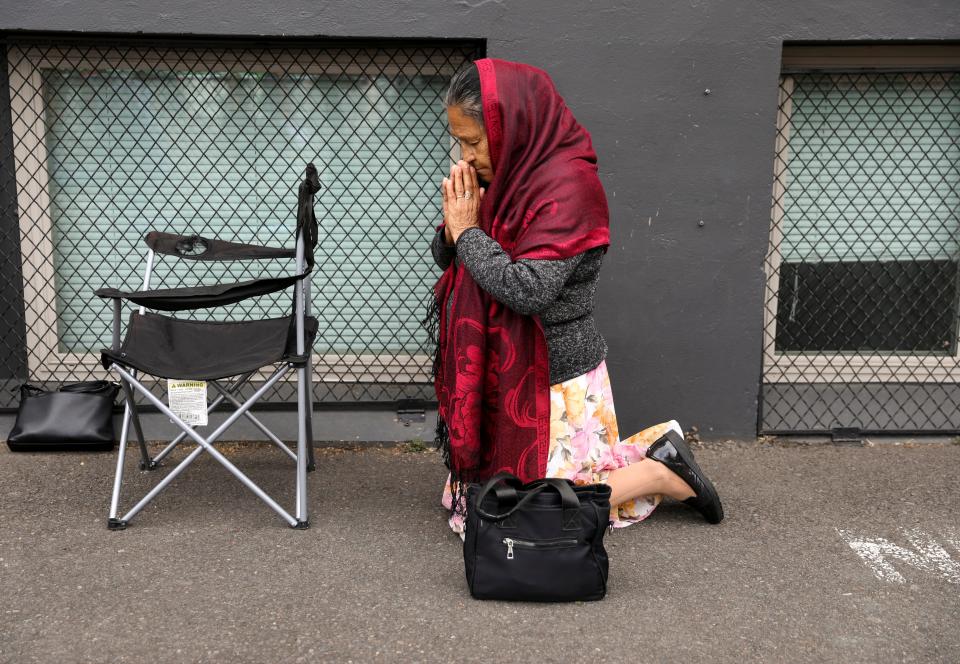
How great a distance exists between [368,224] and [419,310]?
522 mm

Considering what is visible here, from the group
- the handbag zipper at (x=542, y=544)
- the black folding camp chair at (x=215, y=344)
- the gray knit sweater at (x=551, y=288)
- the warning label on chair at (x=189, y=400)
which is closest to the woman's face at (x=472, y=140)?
the gray knit sweater at (x=551, y=288)

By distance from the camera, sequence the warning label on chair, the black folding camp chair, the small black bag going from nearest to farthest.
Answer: the black folding camp chair, the warning label on chair, the small black bag

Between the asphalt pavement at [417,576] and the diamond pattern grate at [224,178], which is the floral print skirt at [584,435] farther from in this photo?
the diamond pattern grate at [224,178]

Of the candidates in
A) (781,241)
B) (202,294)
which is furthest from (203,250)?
(781,241)

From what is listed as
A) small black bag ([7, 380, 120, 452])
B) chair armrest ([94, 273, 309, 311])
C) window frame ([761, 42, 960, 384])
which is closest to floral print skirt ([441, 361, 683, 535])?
chair armrest ([94, 273, 309, 311])

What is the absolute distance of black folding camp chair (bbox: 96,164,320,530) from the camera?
10.9ft

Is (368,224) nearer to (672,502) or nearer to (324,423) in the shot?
(324,423)

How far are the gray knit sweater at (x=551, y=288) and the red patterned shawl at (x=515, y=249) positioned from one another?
5 cm

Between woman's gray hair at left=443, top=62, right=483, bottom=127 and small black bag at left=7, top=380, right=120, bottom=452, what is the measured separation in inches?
94.2

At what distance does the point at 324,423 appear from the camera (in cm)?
445

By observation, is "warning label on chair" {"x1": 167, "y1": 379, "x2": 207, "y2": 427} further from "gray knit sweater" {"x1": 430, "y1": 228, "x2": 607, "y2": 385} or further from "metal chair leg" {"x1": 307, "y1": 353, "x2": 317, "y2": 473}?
"gray knit sweater" {"x1": 430, "y1": 228, "x2": 607, "y2": 385}

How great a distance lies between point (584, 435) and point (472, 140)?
1133 millimetres

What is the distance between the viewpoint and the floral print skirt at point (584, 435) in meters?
3.20

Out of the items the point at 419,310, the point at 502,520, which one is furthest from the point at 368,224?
the point at 502,520
